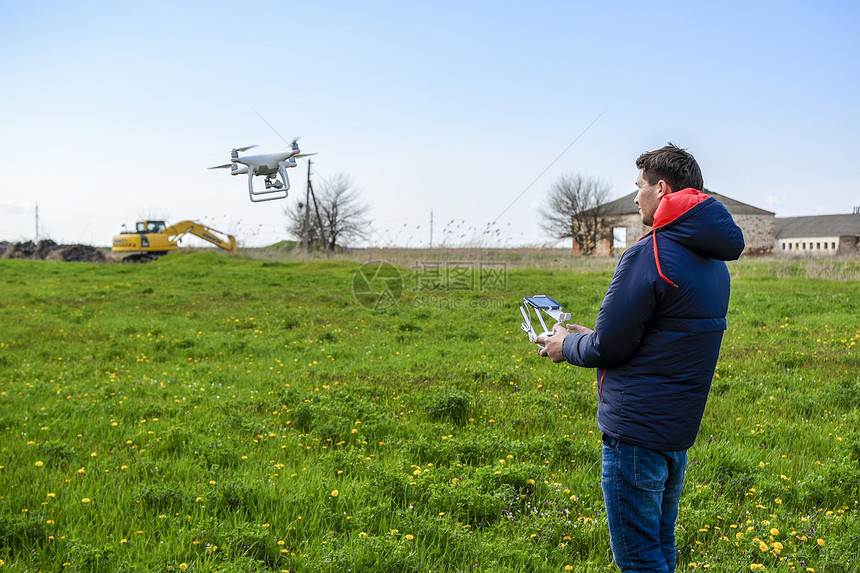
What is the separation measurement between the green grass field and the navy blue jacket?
5.45 ft

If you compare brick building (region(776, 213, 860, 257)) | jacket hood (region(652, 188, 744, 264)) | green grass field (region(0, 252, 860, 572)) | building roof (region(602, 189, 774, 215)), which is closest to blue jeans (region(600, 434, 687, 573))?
jacket hood (region(652, 188, 744, 264))

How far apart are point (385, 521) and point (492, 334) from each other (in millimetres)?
8359

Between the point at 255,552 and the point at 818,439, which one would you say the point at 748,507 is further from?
the point at 255,552

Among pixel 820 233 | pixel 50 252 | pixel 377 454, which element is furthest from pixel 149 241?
pixel 820 233

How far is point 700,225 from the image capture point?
2.46 metres

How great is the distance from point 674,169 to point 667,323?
672mm

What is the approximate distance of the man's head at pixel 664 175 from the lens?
2.58 metres

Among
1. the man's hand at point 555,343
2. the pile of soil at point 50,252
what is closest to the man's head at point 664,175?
the man's hand at point 555,343

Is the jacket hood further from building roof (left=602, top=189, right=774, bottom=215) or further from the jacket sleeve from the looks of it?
building roof (left=602, top=189, right=774, bottom=215)

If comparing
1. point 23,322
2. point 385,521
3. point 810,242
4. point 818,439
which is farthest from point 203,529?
point 810,242

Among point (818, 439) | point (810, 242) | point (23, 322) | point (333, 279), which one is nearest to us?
point (818, 439)

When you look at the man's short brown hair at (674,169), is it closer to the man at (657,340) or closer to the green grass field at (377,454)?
the man at (657,340)

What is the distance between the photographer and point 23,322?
13773mm

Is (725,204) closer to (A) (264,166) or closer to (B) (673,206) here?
(B) (673,206)
